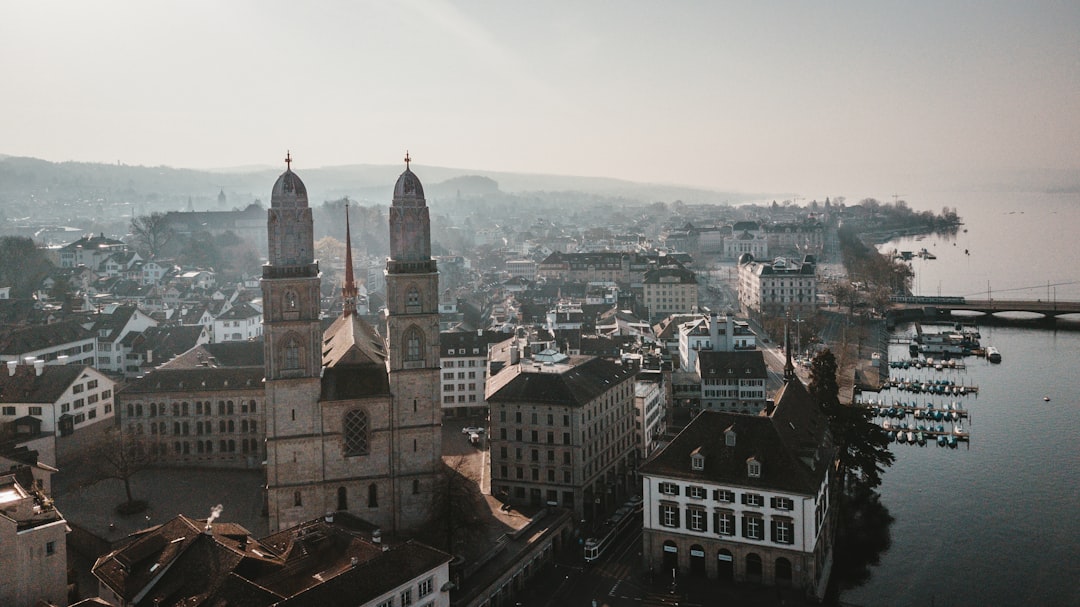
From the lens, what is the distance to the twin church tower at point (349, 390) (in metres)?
38.4

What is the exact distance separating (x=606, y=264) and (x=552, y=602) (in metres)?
111

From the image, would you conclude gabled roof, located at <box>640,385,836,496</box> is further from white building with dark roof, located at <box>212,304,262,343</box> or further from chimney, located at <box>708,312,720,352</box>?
white building with dark roof, located at <box>212,304,262,343</box>

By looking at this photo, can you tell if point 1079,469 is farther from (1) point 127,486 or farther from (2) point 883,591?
(1) point 127,486

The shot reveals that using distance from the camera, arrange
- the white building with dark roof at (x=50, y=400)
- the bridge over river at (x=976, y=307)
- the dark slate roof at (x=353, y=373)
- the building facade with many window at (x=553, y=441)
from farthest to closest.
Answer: the bridge over river at (x=976, y=307) → the white building with dark roof at (x=50, y=400) → the building facade with many window at (x=553, y=441) → the dark slate roof at (x=353, y=373)

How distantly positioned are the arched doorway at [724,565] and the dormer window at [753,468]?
3413mm

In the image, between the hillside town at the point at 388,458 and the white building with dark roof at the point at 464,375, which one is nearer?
the hillside town at the point at 388,458

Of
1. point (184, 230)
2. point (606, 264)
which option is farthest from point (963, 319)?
point (184, 230)

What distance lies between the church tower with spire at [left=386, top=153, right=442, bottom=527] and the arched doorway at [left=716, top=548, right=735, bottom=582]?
12.7 meters

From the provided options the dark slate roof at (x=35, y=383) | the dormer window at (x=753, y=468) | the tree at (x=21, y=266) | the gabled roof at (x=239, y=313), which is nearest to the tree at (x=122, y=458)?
the dark slate roof at (x=35, y=383)

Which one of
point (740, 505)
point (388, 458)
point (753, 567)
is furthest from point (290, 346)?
point (753, 567)

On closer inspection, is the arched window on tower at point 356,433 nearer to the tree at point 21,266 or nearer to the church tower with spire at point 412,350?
the church tower with spire at point 412,350

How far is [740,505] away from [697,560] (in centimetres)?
321

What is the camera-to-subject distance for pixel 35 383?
5241 centimetres

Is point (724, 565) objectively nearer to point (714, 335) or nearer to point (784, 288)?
point (714, 335)
